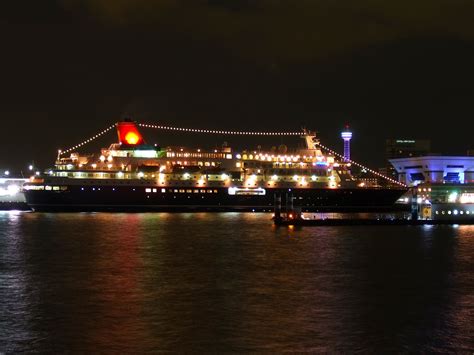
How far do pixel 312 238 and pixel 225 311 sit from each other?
17.2 meters

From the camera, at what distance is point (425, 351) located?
1330cm

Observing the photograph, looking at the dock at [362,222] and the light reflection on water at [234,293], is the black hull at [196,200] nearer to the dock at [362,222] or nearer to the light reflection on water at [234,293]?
the dock at [362,222]

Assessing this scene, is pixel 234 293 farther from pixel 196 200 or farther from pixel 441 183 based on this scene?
pixel 441 183

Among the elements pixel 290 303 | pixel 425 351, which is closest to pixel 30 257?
pixel 290 303

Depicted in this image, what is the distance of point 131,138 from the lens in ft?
194

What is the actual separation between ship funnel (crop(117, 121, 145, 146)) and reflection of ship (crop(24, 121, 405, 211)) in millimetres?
84

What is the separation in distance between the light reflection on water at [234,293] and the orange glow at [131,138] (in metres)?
25.6

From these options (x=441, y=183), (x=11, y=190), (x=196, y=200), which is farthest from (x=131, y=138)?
(x=11, y=190)

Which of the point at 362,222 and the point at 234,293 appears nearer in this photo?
the point at 234,293

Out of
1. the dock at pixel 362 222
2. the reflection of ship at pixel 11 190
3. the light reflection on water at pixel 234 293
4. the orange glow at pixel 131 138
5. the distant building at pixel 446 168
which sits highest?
the orange glow at pixel 131 138

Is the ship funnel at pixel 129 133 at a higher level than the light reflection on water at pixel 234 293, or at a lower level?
higher

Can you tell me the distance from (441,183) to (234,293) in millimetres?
42067

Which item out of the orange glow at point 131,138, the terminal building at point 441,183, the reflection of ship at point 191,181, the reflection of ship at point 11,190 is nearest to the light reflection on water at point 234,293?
the terminal building at point 441,183

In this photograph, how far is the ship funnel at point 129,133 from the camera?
59.1 m
